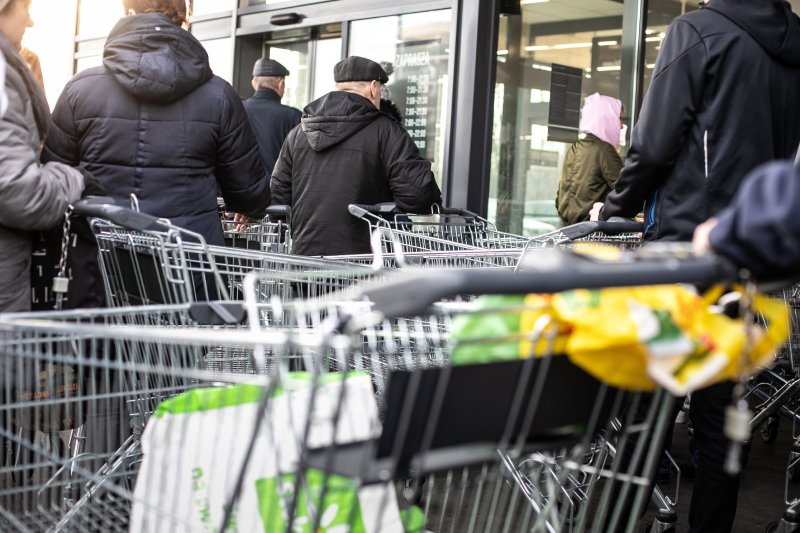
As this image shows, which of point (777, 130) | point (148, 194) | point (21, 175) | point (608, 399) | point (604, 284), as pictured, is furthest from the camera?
point (148, 194)

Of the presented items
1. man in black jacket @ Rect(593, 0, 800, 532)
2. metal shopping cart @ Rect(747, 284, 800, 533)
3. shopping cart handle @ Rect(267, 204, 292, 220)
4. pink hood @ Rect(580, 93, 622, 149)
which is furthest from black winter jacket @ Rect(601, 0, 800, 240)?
pink hood @ Rect(580, 93, 622, 149)

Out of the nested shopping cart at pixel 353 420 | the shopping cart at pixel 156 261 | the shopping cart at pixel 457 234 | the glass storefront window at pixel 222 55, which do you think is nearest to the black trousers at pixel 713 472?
the shopping cart at pixel 457 234

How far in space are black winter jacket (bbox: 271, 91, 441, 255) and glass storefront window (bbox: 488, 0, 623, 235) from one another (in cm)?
202

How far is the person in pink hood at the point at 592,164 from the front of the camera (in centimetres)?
697

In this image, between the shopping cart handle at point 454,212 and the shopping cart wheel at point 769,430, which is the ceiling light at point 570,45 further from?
the shopping cart wheel at point 769,430

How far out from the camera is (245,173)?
448cm

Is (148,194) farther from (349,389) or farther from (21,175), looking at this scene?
(349,389)

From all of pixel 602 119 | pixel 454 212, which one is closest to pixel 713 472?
pixel 454 212

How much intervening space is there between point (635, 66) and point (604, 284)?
25.6 ft

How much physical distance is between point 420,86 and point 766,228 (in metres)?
6.46

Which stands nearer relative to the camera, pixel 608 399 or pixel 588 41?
pixel 608 399

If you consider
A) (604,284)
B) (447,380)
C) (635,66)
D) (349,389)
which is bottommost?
(349,389)

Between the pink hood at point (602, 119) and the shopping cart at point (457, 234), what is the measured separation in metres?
1.23

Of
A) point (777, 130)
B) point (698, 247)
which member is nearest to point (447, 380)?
point (698, 247)
